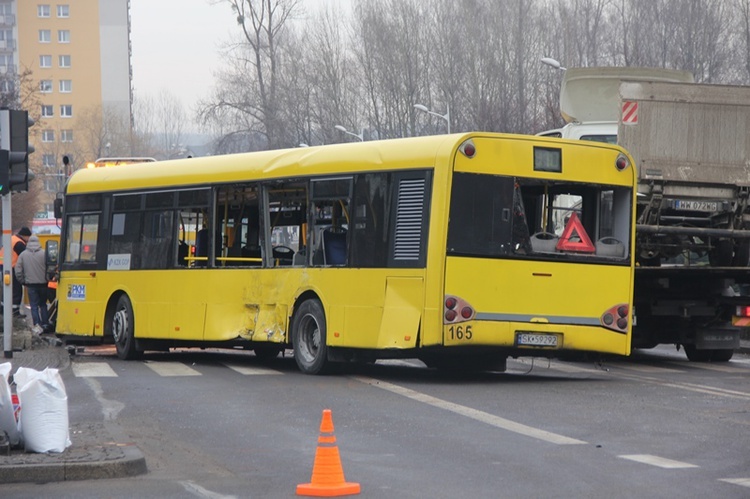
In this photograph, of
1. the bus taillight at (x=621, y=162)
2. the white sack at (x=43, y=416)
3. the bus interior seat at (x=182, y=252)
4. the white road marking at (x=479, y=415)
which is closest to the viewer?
the white sack at (x=43, y=416)

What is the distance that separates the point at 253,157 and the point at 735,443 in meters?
9.60

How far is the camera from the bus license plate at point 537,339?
52.6 ft

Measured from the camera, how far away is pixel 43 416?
1005 cm

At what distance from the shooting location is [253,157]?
752 inches

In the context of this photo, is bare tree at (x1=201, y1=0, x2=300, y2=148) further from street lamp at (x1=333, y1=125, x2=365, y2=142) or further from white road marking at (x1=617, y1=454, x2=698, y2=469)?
Result: white road marking at (x1=617, y1=454, x2=698, y2=469)

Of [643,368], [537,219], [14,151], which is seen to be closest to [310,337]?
[537,219]

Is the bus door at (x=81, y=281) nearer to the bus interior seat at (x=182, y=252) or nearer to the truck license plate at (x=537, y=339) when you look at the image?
the bus interior seat at (x=182, y=252)

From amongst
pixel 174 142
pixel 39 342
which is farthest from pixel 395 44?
pixel 174 142

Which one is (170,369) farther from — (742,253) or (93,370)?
(742,253)

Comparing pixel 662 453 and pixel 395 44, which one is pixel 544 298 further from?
pixel 395 44

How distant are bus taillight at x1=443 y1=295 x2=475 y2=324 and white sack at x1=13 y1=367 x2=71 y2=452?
613 centimetres

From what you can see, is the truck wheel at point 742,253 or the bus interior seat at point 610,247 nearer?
the bus interior seat at point 610,247

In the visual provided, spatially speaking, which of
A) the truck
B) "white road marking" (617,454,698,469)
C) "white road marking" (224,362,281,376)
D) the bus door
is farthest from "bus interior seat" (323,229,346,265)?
"white road marking" (617,454,698,469)

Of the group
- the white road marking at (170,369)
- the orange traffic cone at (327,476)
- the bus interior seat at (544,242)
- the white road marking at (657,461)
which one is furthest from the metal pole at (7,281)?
the orange traffic cone at (327,476)
